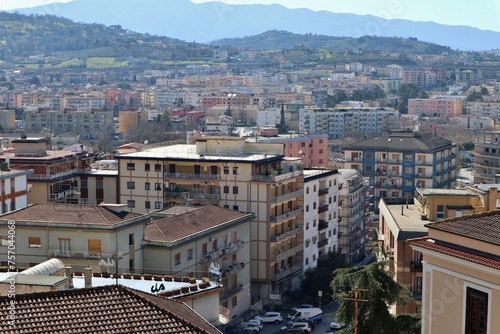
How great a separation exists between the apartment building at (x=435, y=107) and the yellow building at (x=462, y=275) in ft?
383

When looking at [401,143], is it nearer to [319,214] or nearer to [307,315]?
[319,214]

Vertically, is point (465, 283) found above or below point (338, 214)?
above

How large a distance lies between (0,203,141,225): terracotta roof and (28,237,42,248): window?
41cm

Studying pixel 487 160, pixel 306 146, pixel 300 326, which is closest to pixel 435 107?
pixel 306 146

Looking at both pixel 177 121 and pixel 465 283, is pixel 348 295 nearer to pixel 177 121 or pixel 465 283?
pixel 465 283

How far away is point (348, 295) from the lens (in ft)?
50.4

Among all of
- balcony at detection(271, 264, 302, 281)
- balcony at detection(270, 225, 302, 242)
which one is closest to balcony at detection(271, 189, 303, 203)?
balcony at detection(270, 225, 302, 242)

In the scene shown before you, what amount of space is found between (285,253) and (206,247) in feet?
19.3

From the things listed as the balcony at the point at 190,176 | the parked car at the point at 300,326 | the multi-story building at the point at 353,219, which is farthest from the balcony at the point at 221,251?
the multi-story building at the point at 353,219

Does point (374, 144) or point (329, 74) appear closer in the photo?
point (374, 144)

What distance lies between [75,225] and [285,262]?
32.1ft

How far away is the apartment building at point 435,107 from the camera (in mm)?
124438

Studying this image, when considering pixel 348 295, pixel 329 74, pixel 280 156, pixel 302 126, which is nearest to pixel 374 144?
pixel 280 156

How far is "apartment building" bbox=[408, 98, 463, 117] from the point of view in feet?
408
